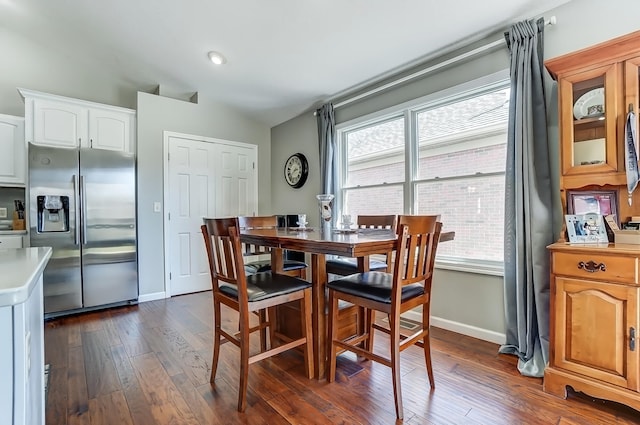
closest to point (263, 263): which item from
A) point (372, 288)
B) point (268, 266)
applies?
point (268, 266)

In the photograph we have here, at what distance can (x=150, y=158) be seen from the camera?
375 centimetres

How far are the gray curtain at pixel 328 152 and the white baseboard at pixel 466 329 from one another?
5.50ft

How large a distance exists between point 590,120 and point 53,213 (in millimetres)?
4436

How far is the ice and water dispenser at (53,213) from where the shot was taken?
3.04 metres

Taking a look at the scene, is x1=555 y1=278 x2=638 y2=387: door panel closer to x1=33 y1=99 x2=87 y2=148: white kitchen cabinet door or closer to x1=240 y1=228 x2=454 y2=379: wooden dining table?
x1=240 y1=228 x2=454 y2=379: wooden dining table

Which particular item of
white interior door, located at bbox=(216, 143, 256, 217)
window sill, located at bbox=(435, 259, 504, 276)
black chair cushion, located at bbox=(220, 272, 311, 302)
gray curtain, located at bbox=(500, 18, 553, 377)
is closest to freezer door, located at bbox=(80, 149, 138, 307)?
white interior door, located at bbox=(216, 143, 256, 217)

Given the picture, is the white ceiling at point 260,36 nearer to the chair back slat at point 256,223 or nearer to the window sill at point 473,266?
the chair back slat at point 256,223

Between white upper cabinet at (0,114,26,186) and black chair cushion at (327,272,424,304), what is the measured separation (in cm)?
353

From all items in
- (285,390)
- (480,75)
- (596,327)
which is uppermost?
(480,75)

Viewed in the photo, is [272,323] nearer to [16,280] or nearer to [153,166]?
[16,280]

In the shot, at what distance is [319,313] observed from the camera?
194 centimetres

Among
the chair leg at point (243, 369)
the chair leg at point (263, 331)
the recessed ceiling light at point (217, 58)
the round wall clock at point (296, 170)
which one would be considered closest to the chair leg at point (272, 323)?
the chair leg at point (263, 331)

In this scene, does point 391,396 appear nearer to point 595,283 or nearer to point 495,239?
point 595,283

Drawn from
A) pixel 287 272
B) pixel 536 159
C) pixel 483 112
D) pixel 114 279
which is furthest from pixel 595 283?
pixel 114 279
